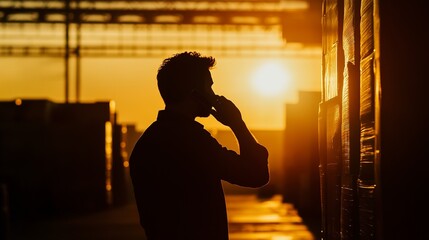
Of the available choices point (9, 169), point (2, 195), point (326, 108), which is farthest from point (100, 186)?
point (326, 108)

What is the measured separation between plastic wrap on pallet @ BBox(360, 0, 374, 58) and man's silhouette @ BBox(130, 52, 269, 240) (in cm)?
78

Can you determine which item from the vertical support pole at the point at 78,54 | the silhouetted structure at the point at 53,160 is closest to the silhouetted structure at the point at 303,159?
the silhouetted structure at the point at 53,160

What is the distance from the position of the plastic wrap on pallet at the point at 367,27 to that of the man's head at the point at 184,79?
82 cm

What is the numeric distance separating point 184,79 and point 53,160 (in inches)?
1068

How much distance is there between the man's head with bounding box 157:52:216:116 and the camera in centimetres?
453

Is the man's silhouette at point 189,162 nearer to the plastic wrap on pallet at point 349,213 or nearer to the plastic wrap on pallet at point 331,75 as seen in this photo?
the plastic wrap on pallet at point 349,213

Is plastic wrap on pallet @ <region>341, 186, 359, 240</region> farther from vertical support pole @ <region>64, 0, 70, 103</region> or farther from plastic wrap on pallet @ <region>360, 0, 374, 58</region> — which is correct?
vertical support pole @ <region>64, 0, 70, 103</region>

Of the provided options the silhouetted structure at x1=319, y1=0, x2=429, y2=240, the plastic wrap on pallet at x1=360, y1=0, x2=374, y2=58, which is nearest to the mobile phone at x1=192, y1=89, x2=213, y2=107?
the silhouetted structure at x1=319, y1=0, x2=429, y2=240

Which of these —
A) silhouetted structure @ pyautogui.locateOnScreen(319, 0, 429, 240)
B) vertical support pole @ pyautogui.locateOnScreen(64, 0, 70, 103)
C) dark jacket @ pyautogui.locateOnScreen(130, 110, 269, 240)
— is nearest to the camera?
silhouetted structure @ pyautogui.locateOnScreen(319, 0, 429, 240)

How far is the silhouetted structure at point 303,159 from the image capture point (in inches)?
1141

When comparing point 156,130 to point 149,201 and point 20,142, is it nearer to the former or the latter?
point 149,201

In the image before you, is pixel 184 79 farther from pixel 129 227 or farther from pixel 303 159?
pixel 303 159

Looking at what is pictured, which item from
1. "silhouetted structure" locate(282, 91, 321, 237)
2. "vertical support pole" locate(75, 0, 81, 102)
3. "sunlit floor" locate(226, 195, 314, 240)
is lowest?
"sunlit floor" locate(226, 195, 314, 240)

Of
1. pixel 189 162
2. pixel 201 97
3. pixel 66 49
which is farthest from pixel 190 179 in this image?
pixel 66 49
